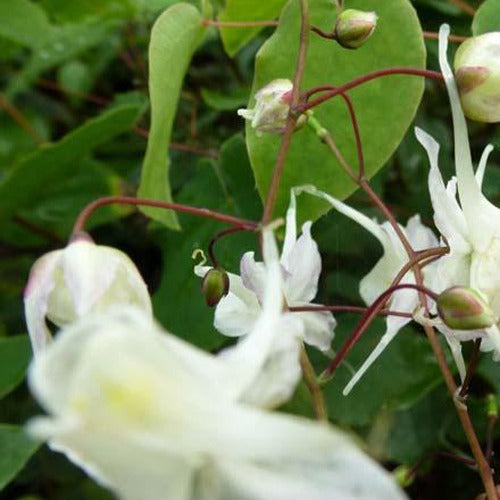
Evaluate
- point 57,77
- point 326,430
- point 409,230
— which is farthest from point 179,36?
point 57,77

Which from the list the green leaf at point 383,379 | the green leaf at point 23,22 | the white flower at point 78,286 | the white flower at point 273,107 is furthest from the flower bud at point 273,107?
the green leaf at point 23,22

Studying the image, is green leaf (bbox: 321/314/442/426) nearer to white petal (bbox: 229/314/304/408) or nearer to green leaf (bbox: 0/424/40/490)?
green leaf (bbox: 0/424/40/490)

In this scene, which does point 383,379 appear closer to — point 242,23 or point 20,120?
point 242,23

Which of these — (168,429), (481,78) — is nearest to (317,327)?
(481,78)

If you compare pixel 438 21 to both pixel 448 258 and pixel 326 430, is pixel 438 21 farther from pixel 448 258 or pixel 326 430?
pixel 326 430

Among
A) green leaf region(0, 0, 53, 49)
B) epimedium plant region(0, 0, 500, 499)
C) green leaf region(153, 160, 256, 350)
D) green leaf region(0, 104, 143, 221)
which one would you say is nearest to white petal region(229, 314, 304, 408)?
epimedium plant region(0, 0, 500, 499)
